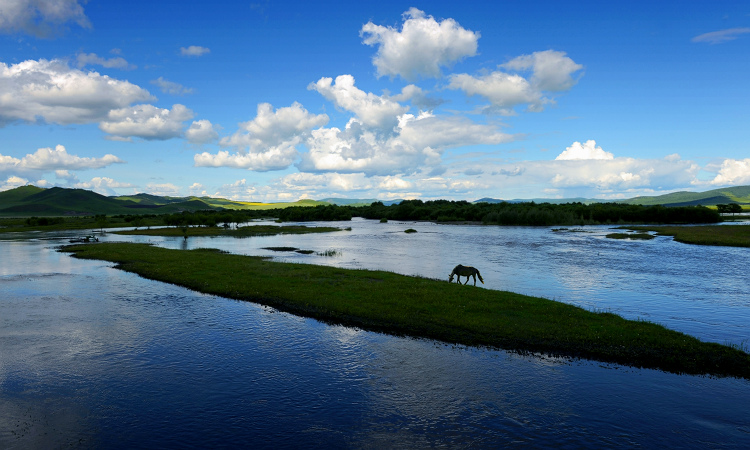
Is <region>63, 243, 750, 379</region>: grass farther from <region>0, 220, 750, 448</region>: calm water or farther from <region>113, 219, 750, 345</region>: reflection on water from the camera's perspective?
<region>113, 219, 750, 345</region>: reflection on water

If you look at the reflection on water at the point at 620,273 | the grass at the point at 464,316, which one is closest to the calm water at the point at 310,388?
the reflection on water at the point at 620,273

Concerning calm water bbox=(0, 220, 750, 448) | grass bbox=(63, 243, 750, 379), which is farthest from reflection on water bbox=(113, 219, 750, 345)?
grass bbox=(63, 243, 750, 379)

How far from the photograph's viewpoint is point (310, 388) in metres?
14.5

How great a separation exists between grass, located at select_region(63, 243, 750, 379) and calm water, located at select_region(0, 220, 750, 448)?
127cm

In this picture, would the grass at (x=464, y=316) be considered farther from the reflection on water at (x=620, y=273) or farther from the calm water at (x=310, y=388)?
the reflection on water at (x=620, y=273)

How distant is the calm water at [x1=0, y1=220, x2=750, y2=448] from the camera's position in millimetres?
11609

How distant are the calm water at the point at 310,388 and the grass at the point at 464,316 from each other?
4.15ft

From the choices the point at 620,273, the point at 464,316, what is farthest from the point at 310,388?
the point at 620,273

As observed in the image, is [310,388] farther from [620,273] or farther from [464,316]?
[620,273]

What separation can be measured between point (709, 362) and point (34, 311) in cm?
3498

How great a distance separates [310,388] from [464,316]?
10.3 meters

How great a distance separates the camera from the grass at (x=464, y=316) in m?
17.0

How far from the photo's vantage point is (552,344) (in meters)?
18.3

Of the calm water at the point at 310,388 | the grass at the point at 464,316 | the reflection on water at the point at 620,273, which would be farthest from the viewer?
the reflection on water at the point at 620,273
